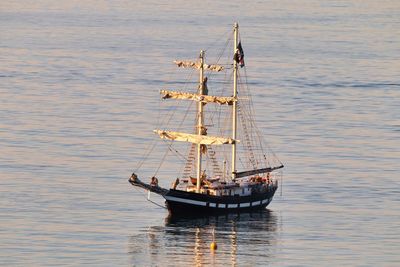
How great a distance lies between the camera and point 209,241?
10656cm

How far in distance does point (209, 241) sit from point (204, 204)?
7542mm

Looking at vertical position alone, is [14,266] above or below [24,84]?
below

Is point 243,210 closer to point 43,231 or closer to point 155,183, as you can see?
point 155,183

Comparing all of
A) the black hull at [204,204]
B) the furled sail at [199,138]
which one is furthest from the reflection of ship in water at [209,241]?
the furled sail at [199,138]

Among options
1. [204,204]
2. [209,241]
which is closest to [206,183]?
[204,204]

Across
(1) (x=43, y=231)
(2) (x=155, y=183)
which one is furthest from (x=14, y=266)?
(2) (x=155, y=183)

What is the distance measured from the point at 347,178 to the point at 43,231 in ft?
103

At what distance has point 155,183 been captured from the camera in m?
114

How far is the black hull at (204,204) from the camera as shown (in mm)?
113062

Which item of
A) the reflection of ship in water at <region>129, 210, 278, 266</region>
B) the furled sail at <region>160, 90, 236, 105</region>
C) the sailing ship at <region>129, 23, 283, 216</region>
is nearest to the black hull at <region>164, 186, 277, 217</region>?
the sailing ship at <region>129, 23, 283, 216</region>

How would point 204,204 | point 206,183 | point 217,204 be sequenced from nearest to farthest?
1. point 204,204
2. point 217,204
3. point 206,183

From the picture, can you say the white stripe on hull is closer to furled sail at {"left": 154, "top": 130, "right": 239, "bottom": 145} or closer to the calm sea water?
the calm sea water

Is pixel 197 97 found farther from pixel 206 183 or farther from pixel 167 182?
pixel 167 182

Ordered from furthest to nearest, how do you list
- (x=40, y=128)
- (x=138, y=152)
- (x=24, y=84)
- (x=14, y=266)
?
(x=24, y=84)
(x=40, y=128)
(x=138, y=152)
(x=14, y=266)
